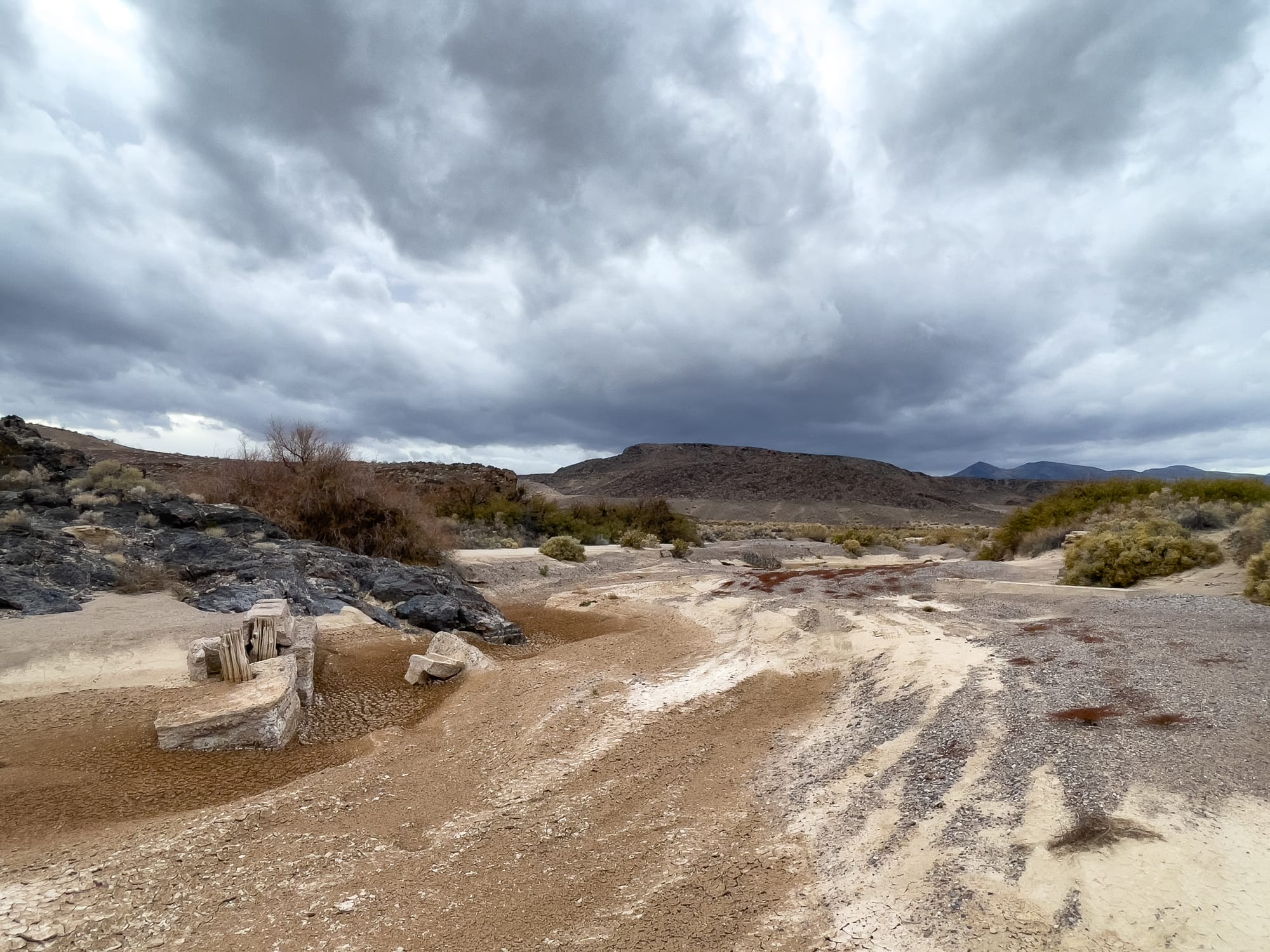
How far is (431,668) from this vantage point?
910cm

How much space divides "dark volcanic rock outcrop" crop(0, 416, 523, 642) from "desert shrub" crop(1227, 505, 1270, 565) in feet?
46.0

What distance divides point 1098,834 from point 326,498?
19169 mm

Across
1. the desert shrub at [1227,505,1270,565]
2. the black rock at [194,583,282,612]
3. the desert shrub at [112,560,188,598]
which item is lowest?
the black rock at [194,583,282,612]

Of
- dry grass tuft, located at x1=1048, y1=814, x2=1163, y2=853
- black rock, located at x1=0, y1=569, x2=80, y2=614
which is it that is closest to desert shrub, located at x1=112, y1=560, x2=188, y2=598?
black rock, located at x1=0, y1=569, x2=80, y2=614

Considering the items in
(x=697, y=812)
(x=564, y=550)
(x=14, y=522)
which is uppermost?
(x=14, y=522)

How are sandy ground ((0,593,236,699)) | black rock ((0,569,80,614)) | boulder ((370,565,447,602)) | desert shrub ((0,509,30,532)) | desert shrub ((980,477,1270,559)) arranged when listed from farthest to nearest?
1. desert shrub ((980,477,1270,559))
2. boulder ((370,565,447,602))
3. desert shrub ((0,509,30,532))
4. black rock ((0,569,80,614))
5. sandy ground ((0,593,236,699))

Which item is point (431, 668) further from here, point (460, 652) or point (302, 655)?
point (302, 655)

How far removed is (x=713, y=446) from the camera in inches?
4926

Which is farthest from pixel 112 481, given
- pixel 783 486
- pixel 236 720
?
pixel 783 486

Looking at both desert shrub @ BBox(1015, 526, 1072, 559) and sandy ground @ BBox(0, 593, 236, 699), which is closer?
sandy ground @ BBox(0, 593, 236, 699)

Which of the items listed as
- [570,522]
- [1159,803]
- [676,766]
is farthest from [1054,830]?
[570,522]

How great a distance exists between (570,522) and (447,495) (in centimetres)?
700

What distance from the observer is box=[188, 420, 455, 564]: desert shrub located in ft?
61.6

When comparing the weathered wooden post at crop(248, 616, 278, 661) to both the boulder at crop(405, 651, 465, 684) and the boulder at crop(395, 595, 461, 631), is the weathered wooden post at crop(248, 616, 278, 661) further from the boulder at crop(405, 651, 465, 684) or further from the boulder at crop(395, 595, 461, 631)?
the boulder at crop(395, 595, 461, 631)
